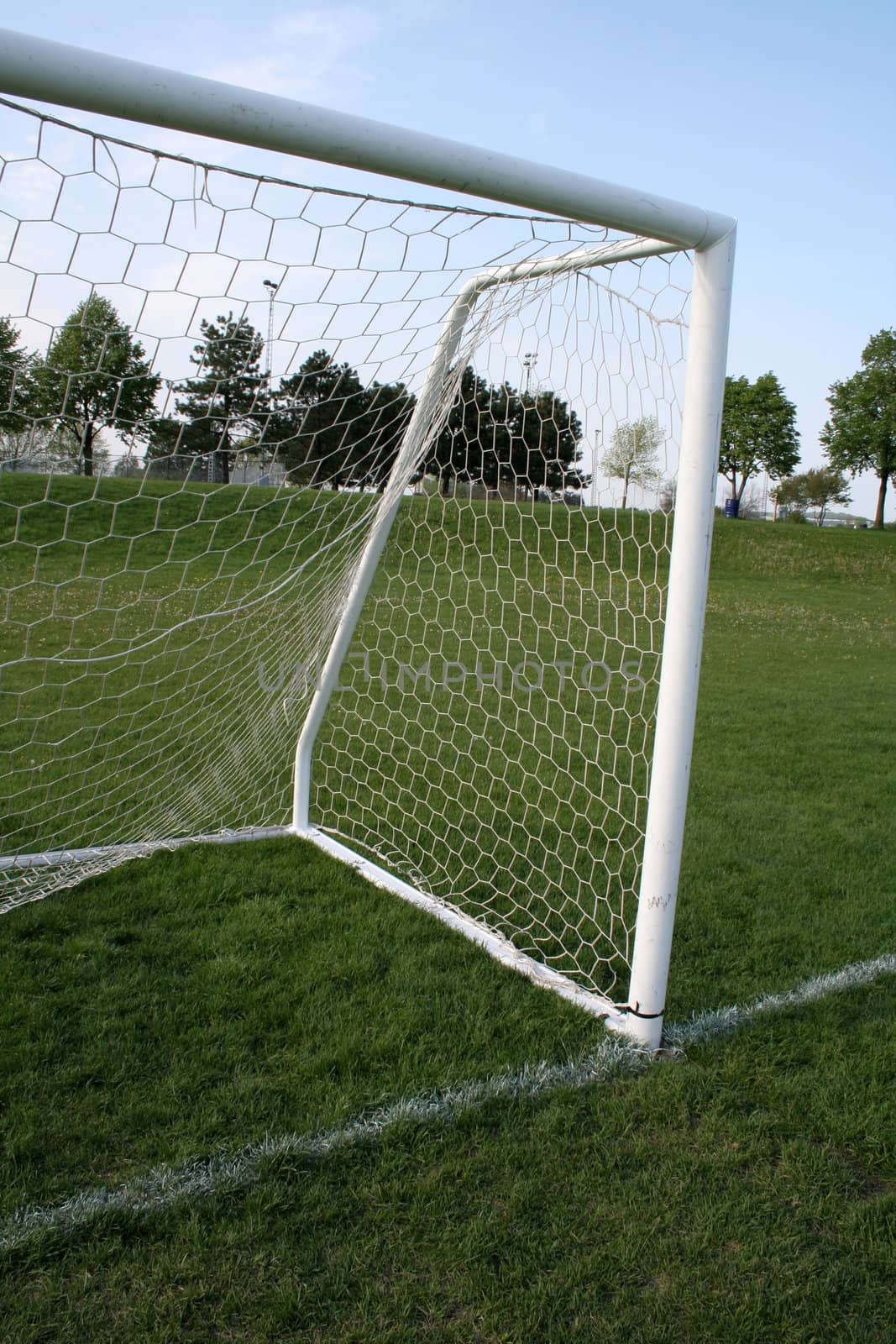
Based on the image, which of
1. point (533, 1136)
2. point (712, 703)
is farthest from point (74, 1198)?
point (712, 703)

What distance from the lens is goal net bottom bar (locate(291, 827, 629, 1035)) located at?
2.79 m

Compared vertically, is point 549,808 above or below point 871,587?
below

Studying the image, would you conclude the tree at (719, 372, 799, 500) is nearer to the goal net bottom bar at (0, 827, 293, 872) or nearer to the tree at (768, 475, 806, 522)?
the tree at (768, 475, 806, 522)

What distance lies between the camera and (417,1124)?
226cm

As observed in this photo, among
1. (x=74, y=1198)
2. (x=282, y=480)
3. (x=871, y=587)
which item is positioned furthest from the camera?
(x=871, y=587)

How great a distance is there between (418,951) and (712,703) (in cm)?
496

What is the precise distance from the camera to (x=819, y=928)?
134 inches

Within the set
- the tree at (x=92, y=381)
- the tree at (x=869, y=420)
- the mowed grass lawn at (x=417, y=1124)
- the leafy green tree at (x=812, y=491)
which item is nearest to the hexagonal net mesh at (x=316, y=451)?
the tree at (x=92, y=381)

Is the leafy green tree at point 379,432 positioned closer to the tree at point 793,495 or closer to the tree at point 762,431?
the tree at point 762,431

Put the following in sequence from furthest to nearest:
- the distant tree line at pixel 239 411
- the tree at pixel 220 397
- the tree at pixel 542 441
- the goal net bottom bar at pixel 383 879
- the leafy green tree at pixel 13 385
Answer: the tree at pixel 542 441 → the goal net bottom bar at pixel 383 879 → the tree at pixel 220 397 → the distant tree line at pixel 239 411 → the leafy green tree at pixel 13 385

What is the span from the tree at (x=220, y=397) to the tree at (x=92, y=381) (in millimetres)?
108

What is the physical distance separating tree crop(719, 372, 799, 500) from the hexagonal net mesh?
Answer: 44.8 metres

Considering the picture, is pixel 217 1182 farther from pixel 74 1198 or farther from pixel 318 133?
pixel 318 133

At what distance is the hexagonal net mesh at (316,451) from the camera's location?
6.68ft
